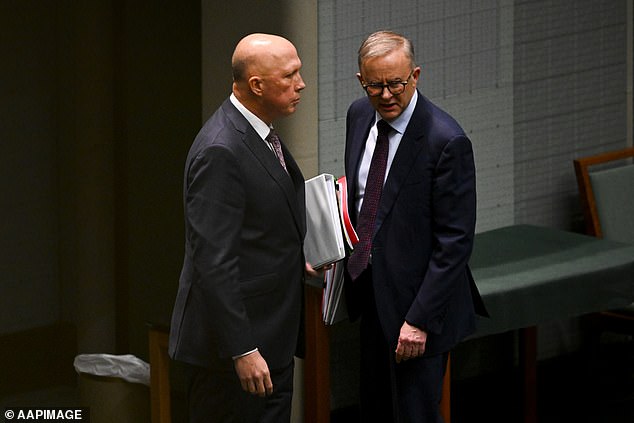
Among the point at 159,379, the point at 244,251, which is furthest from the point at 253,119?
the point at 159,379

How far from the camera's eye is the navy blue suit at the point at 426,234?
3646 millimetres

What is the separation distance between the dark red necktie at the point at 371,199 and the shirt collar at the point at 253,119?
429mm

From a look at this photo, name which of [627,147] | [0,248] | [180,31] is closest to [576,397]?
[627,147]

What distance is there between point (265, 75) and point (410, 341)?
0.88m

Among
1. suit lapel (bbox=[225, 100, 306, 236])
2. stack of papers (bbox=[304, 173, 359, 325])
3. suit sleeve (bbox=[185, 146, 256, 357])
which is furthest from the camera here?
stack of papers (bbox=[304, 173, 359, 325])

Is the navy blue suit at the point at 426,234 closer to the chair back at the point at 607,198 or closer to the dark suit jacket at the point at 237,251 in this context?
the dark suit jacket at the point at 237,251

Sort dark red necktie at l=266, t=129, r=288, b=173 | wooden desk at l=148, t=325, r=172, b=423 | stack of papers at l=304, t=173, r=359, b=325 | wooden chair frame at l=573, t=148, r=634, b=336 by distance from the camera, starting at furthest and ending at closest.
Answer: wooden chair frame at l=573, t=148, r=634, b=336 → wooden desk at l=148, t=325, r=172, b=423 → stack of papers at l=304, t=173, r=359, b=325 → dark red necktie at l=266, t=129, r=288, b=173

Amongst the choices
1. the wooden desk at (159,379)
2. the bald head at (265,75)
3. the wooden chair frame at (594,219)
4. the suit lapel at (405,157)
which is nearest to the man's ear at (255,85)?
the bald head at (265,75)

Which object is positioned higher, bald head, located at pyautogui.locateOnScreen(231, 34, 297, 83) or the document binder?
bald head, located at pyautogui.locateOnScreen(231, 34, 297, 83)

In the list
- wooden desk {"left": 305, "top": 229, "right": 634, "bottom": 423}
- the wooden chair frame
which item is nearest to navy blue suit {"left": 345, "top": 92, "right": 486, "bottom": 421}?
wooden desk {"left": 305, "top": 229, "right": 634, "bottom": 423}

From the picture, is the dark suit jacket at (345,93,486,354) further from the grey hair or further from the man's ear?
the man's ear

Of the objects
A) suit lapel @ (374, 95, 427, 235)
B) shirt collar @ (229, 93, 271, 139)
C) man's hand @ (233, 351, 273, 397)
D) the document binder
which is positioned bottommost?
man's hand @ (233, 351, 273, 397)

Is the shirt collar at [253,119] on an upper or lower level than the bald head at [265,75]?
lower

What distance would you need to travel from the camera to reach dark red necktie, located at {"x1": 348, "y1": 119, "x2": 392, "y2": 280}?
3.76 metres
